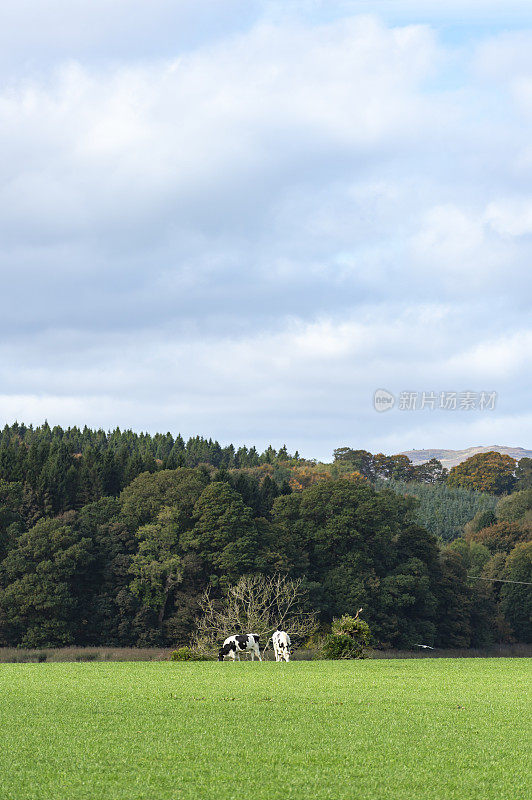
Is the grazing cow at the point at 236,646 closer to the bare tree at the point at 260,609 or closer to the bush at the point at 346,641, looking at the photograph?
the bush at the point at 346,641

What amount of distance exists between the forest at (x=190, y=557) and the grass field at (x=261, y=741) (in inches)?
1577

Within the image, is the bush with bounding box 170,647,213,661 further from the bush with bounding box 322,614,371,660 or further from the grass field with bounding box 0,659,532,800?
the grass field with bounding box 0,659,532,800

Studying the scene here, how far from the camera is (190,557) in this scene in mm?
57938

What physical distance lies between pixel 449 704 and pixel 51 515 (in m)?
54.8

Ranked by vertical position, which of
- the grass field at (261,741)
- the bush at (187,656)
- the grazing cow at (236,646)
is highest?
the grass field at (261,741)

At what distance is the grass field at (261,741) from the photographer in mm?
7867

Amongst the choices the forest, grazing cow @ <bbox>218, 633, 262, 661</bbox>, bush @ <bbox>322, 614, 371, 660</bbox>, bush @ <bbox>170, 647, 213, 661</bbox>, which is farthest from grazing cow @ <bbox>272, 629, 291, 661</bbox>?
the forest

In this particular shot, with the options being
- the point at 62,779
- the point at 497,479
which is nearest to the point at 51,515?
the point at 62,779

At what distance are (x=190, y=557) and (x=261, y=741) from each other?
48641 mm

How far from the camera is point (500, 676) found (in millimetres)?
A: 21312

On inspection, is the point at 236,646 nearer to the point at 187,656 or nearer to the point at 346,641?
the point at 187,656

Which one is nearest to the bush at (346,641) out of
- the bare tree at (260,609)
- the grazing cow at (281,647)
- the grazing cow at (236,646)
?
the grazing cow at (281,647)

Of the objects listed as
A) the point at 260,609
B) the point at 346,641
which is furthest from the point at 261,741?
the point at 260,609

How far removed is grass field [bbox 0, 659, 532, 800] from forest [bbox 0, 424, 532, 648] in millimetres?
40060
